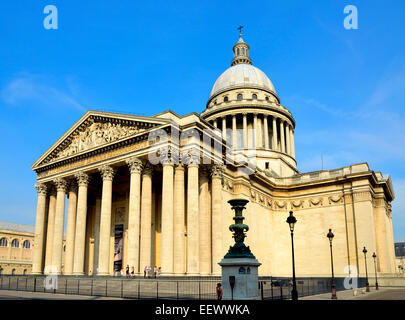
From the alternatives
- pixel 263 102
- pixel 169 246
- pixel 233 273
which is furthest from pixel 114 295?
pixel 263 102

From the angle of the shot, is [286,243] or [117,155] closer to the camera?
[117,155]

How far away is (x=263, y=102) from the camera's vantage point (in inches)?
2709

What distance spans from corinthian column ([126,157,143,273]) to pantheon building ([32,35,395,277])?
0.10m

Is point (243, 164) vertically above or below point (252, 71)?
below

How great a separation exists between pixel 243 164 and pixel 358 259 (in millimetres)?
19106

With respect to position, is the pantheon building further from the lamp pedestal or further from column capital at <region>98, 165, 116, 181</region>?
the lamp pedestal

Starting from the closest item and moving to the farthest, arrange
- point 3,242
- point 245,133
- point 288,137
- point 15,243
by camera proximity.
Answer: point 245,133
point 288,137
point 3,242
point 15,243

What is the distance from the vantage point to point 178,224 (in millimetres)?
36469

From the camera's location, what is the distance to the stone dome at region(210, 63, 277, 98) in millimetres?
74000

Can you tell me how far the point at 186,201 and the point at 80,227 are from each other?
12.0 m

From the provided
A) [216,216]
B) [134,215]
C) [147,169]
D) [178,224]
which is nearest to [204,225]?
[216,216]

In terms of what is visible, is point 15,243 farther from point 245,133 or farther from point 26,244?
point 245,133

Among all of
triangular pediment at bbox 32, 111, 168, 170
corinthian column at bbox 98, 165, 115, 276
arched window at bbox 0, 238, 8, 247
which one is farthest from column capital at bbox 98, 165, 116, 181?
arched window at bbox 0, 238, 8, 247

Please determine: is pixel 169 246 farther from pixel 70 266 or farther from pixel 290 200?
pixel 290 200
